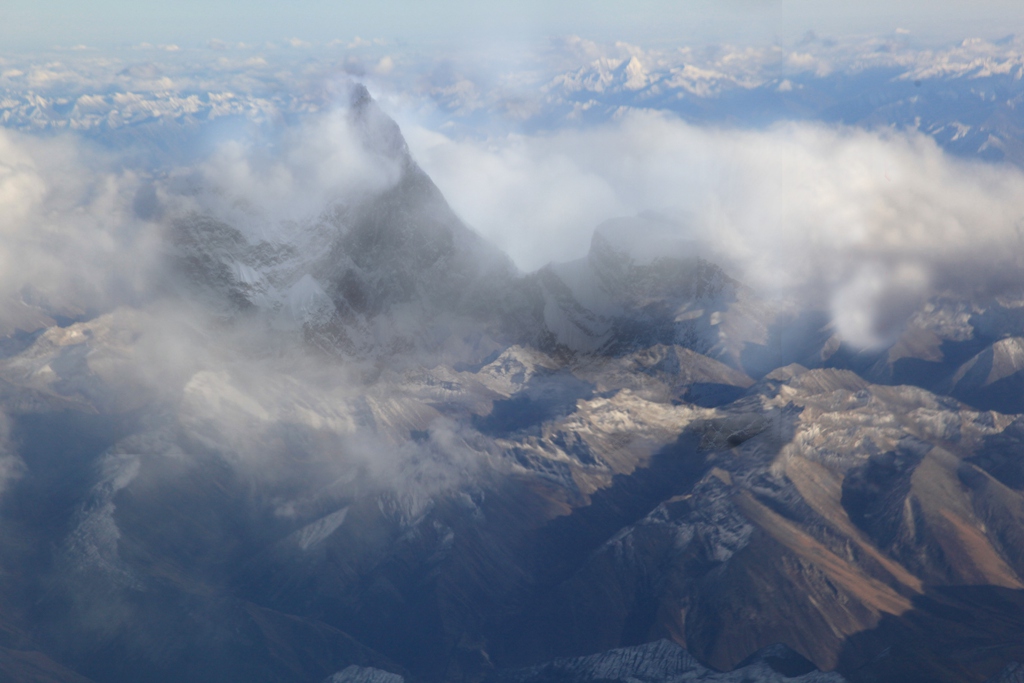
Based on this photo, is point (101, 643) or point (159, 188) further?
point (101, 643)

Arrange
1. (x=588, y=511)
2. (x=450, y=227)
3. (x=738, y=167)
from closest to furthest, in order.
Result: (x=450, y=227), (x=588, y=511), (x=738, y=167)

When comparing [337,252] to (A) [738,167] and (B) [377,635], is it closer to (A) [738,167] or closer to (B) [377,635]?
(B) [377,635]

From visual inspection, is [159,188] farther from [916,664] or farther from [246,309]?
[916,664]

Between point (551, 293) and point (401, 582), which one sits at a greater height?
point (551, 293)

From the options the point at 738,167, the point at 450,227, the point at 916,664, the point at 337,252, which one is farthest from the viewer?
the point at 738,167

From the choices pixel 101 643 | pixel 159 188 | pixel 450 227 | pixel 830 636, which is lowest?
pixel 101 643

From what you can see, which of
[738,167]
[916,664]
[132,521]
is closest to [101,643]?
[132,521]
